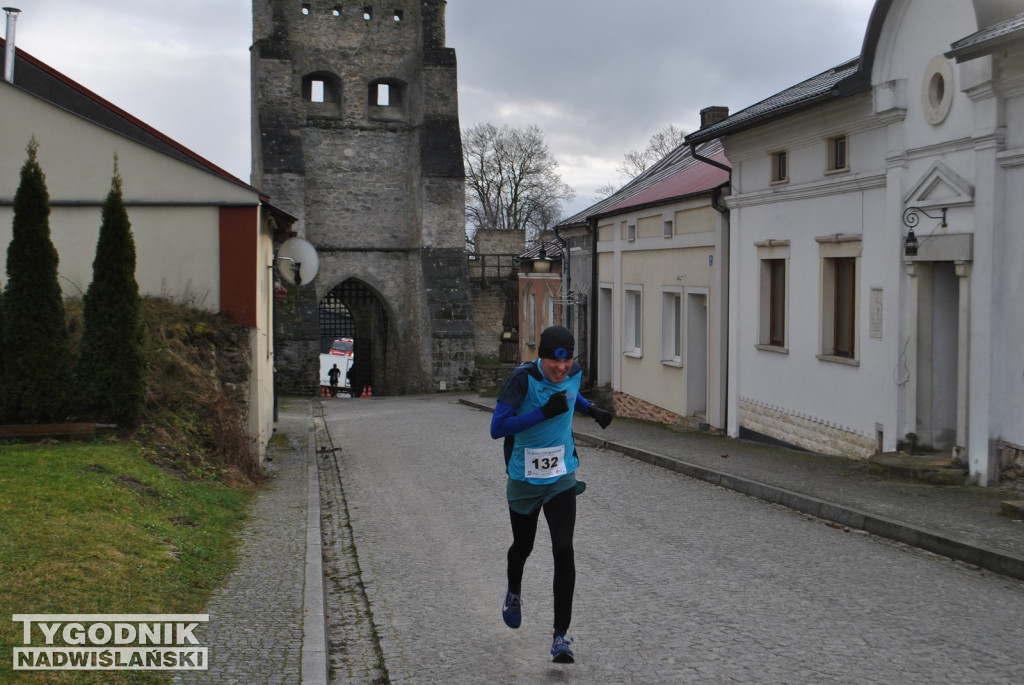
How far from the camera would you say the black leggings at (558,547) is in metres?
5.70

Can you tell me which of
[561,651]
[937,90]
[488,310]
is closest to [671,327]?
[937,90]

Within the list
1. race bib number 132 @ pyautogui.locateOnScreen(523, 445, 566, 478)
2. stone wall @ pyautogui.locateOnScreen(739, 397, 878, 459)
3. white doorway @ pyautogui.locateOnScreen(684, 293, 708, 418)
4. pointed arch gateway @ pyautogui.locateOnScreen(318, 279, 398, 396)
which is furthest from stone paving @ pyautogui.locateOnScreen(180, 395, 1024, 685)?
pointed arch gateway @ pyautogui.locateOnScreen(318, 279, 398, 396)

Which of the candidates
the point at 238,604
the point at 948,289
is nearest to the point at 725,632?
the point at 238,604

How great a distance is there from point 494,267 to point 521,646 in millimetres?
39565

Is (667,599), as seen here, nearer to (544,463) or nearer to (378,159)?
(544,463)

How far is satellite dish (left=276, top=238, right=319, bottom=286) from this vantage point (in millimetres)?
17844

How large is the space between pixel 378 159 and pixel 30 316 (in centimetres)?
2862

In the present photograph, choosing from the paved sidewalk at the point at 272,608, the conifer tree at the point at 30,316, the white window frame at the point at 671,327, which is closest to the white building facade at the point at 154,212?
the conifer tree at the point at 30,316

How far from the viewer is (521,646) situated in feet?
20.1

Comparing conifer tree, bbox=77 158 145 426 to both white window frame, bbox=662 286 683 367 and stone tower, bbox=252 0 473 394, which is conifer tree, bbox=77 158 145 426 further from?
stone tower, bbox=252 0 473 394

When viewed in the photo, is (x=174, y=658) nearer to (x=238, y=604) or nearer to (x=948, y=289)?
(x=238, y=604)

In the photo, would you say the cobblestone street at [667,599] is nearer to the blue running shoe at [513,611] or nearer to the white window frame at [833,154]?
the blue running shoe at [513,611]

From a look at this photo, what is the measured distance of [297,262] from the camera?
1794cm

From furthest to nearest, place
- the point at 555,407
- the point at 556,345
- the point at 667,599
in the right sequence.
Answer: the point at 667,599 < the point at 556,345 < the point at 555,407
